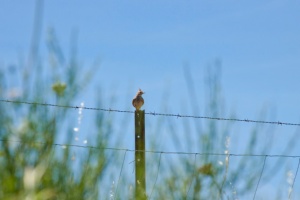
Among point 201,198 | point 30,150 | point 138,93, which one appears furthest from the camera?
point 138,93

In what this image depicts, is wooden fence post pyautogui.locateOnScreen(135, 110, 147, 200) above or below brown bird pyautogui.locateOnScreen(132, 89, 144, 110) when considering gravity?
below

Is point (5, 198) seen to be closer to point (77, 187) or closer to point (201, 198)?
point (77, 187)

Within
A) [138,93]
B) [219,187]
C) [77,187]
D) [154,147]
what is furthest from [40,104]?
[138,93]

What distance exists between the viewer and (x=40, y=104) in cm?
261

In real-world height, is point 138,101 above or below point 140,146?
above

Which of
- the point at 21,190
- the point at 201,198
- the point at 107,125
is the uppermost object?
the point at 107,125

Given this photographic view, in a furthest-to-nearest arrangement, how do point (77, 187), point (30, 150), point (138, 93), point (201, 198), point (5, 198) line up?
point (138, 93), point (201, 198), point (77, 187), point (30, 150), point (5, 198)

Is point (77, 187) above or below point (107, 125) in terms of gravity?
below

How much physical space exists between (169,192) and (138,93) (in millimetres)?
2457

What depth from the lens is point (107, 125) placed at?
2822 millimetres

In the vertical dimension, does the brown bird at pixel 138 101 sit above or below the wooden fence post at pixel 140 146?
above

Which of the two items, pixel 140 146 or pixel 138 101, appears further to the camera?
pixel 138 101

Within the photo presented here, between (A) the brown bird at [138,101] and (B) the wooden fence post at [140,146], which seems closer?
(B) the wooden fence post at [140,146]

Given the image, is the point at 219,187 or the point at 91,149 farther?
the point at 219,187
